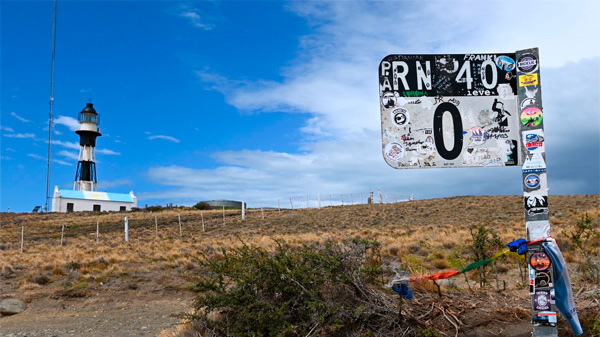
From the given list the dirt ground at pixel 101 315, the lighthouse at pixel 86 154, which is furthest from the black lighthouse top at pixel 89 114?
the dirt ground at pixel 101 315

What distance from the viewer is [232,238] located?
2767 centimetres

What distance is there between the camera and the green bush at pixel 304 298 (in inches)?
171

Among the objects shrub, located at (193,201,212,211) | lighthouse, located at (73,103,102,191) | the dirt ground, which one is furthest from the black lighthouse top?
the dirt ground

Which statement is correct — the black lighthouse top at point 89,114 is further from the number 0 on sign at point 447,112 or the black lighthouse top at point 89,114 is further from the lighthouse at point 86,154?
the number 0 on sign at point 447,112

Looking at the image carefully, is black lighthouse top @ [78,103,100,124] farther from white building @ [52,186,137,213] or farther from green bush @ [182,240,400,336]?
green bush @ [182,240,400,336]

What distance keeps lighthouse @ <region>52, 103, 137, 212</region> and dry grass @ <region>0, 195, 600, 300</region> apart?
9.11 meters

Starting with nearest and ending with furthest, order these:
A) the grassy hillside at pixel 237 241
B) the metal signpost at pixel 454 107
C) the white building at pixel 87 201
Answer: the metal signpost at pixel 454 107
the grassy hillside at pixel 237 241
the white building at pixel 87 201

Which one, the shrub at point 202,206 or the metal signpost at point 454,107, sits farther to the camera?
the shrub at point 202,206

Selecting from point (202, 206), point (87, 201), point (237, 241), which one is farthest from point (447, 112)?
point (87, 201)

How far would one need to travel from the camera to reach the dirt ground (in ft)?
31.4

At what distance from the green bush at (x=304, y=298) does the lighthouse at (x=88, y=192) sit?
63.6 metres

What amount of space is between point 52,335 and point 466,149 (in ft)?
30.1

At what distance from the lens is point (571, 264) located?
11047 millimetres

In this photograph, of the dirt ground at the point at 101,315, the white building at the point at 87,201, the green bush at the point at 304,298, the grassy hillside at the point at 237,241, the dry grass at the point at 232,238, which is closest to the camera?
the green bush at the point at 304,298
